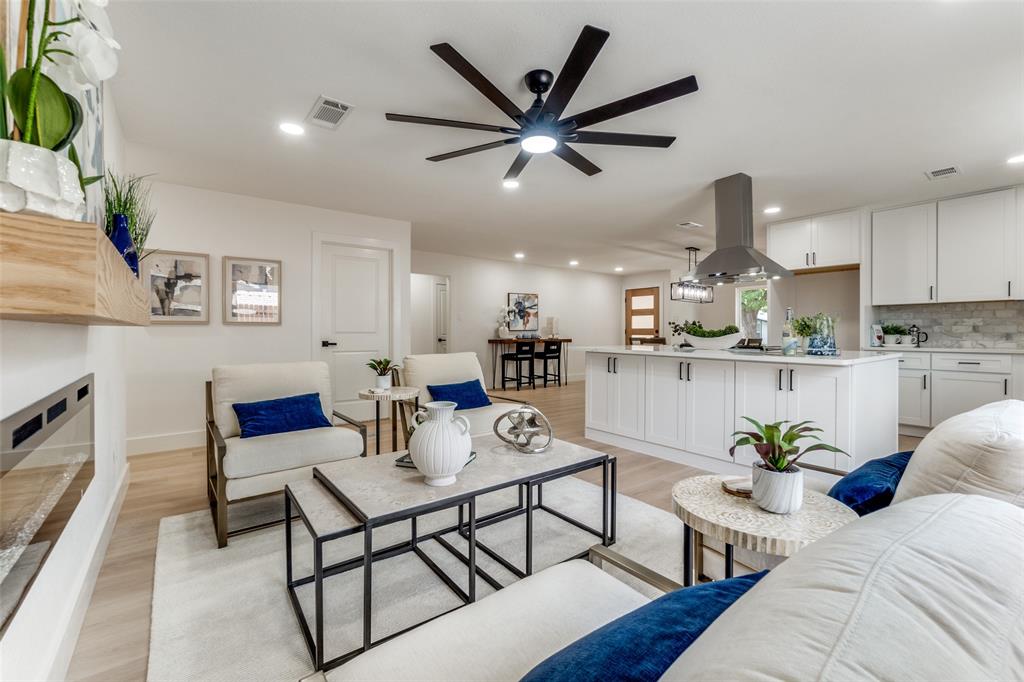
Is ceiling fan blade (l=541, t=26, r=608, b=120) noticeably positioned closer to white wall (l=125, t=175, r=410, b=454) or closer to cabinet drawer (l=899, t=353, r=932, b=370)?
white wall (l=125, t=175, r=410, b=454)

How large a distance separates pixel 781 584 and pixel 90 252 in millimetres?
1110

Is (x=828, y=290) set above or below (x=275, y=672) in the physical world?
above

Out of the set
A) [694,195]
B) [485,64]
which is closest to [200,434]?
[485,64]

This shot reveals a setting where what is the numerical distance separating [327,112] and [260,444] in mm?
2042

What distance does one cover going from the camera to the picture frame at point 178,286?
4016 millimetres

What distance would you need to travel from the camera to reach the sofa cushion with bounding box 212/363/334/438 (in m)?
2.72

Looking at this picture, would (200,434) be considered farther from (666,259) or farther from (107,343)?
(666,259)

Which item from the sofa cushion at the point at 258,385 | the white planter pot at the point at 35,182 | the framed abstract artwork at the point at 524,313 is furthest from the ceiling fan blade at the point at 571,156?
the framed abstract artwork at the point at 524,313

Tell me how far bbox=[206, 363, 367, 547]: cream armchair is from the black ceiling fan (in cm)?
179

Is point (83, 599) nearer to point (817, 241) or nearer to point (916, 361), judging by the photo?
point (817, 241)

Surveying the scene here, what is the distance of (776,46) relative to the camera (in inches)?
84.7

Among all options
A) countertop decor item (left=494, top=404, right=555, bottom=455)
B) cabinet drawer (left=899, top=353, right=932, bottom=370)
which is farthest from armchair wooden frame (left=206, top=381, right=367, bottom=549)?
cabinet drawer (left=899, top=353, right=932, bottom=370)

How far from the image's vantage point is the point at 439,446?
1687 millimetres

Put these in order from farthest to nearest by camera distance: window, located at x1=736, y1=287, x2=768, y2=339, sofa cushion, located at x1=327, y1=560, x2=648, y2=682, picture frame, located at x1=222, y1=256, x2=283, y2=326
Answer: window, located at x1=736, y1=287, x2=768, y2=339, picture frame, located at x1=222, y1=256, x2=283, y2=326, sofa cushion, located at x1=327, y1=560, x2=648, y2=682
